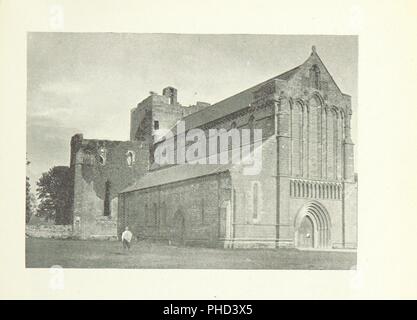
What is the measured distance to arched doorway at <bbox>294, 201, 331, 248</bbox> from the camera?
1883 centimetres

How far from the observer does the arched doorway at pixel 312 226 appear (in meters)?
18.8

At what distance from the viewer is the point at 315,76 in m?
20.3

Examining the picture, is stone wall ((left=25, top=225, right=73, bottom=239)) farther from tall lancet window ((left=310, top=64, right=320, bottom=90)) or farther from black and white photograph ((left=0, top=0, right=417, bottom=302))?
tall lancet window ((left=310, top=64, right=320, bottom=90))

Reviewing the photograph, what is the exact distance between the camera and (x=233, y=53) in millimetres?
16000

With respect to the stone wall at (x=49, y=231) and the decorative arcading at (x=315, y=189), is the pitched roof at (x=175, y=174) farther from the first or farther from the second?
the stone wall at (x=49, y=231)

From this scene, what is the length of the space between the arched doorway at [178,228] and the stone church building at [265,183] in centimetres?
5

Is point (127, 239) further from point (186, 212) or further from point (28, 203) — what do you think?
point (28, 203)

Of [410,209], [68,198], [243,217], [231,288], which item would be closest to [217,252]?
[243,217]

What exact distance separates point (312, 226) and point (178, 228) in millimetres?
4586

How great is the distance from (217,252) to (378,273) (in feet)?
15.5

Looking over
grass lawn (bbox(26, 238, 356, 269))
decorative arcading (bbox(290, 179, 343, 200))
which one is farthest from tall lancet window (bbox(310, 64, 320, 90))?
grass lawn (bbox(26, 238, 356, 269))

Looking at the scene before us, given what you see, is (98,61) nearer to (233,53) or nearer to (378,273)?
(233,53)

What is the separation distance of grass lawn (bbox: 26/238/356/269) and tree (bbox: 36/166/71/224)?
1.62 metres

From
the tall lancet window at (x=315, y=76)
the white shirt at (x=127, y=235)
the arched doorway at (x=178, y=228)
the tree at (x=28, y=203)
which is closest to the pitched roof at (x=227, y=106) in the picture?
the tall lancet window at (x=315, y=76)
